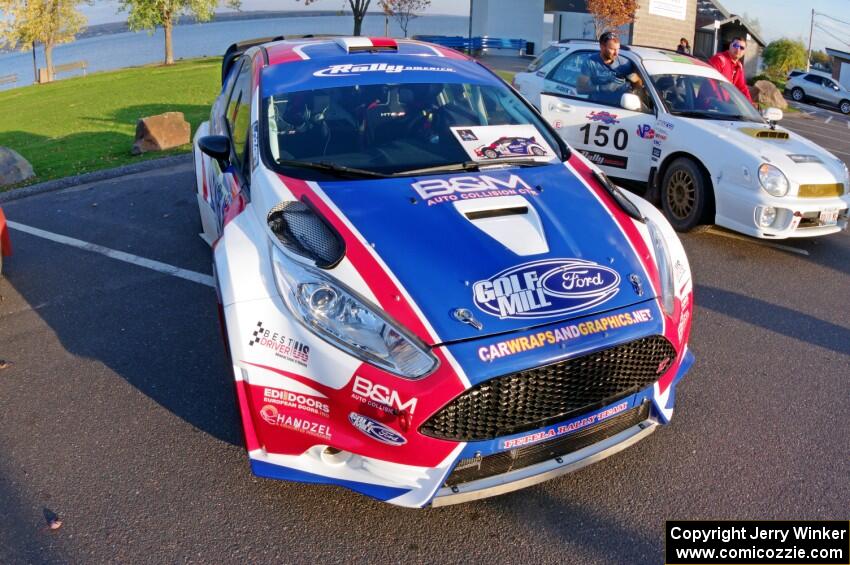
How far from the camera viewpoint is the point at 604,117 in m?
7.49

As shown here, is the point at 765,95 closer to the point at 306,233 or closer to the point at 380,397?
the point at 306,233

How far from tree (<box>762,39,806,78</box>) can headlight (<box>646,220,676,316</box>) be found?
4714 centimetres

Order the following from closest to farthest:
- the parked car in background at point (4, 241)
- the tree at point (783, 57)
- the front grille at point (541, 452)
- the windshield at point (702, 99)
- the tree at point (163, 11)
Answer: the front grille at point (541, 452) < the parked car in background at point (4, 241) < the windshield at point (702, 99) < the tree at point (163, 11) < the tree at point (783, 57)

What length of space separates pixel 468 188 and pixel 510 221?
347 millimetres

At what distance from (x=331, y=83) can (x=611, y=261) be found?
2.13 metres

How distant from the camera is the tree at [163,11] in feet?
134

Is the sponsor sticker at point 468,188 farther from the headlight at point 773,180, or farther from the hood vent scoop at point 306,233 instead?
the headlight at point 773,180

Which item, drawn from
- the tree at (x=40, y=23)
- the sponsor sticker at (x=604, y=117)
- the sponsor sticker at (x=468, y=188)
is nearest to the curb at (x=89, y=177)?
the sponsor sticker at (x=604, y=117)

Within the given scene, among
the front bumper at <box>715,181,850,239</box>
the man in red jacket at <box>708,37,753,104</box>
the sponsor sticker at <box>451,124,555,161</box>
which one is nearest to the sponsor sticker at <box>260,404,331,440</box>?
the sponsor sticker at <box>451,124,555,161</box>

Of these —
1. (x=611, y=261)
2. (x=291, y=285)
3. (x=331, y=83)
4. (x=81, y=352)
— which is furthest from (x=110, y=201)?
(x=611, y=261)

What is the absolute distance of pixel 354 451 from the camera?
2.72 m

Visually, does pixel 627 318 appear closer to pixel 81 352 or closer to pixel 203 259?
pixel 81 352

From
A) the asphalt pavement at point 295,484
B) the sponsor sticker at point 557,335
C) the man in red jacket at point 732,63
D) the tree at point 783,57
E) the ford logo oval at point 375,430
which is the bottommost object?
the asphalt pavement at point 295,484

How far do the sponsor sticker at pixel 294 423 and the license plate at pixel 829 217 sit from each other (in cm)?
514
